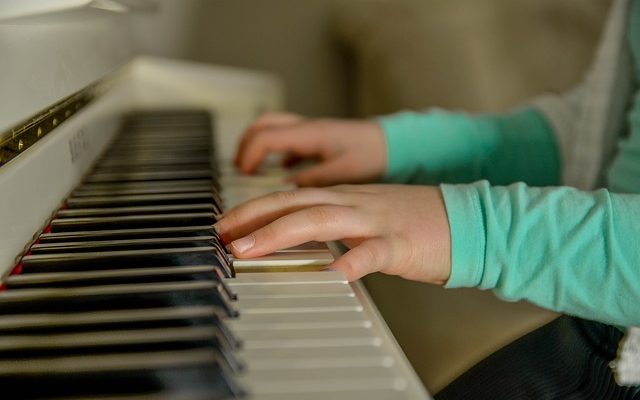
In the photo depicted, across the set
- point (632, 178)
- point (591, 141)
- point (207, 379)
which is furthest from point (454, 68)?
point (207, 379)

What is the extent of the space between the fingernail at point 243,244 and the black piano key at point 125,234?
0.04 m

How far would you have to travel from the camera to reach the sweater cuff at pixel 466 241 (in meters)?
0.60

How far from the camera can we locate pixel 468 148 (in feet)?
3.21

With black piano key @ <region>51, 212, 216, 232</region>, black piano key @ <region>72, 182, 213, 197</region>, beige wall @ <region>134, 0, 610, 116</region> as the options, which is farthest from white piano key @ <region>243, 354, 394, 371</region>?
beige wall @ <region>134, 0, 610, 116</region>

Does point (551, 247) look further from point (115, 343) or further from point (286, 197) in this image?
point (115, 343)

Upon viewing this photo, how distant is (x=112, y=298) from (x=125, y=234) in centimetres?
13

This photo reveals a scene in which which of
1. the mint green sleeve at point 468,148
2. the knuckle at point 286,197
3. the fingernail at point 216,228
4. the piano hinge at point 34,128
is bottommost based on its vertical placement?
the mint green sleeve at point 468,148

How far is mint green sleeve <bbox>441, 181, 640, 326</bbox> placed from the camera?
1.99ft

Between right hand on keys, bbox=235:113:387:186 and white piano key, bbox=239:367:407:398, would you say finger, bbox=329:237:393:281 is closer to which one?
white piano key, bbox=239:367:407:398

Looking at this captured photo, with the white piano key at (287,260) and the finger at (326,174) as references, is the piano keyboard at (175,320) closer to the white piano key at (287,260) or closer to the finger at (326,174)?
the white piano key at (287,260)

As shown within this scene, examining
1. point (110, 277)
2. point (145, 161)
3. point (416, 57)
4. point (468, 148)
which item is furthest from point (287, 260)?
point (416, 57)

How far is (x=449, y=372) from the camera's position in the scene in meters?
0.79

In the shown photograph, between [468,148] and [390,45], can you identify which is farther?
[390,45]

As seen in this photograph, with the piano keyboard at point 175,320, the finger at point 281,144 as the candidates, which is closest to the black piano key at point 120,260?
the piano keyboard at point 175,320
